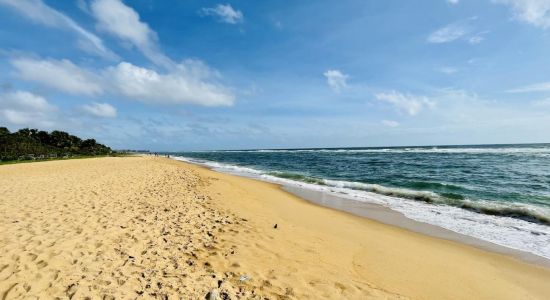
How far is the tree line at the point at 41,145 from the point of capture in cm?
3962

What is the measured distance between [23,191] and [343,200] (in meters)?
15.0

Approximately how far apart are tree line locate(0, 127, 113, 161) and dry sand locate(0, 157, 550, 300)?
39.4 meters

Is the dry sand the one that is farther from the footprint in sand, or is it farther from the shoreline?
the shoreline

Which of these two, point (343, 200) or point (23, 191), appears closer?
point (23, 191)

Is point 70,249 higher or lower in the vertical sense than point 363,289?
higher

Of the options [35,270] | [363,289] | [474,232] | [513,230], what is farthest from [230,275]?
[513,230]

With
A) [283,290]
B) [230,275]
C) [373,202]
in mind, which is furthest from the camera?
[373,202]

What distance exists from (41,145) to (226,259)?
55.5 m

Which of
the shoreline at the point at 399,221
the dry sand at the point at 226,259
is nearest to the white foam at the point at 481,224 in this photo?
the shoreline at the point at 399,221

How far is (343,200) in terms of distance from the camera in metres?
14.6

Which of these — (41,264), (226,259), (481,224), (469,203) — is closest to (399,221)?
(481,224)

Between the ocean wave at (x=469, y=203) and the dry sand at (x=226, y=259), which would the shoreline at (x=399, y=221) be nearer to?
the dry sand at (x=226, y=259)

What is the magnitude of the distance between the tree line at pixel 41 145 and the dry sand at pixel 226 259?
39.4m

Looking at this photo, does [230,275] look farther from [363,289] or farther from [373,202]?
[373,202]
